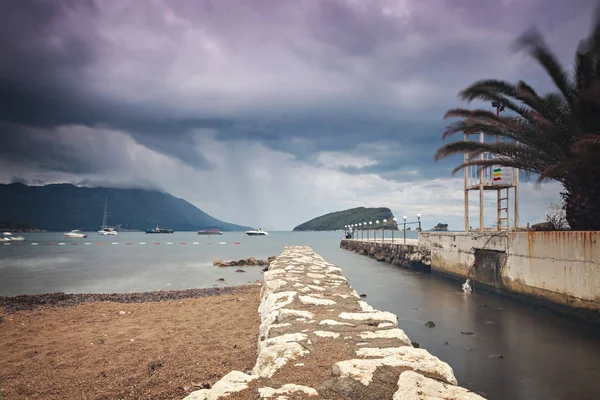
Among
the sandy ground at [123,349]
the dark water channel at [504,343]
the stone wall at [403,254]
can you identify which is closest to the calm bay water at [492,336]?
the dark water channel at [504,343]

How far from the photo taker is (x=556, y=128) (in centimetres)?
897

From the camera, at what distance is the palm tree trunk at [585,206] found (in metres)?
8.42

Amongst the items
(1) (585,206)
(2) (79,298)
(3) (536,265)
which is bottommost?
(2) (79,298)

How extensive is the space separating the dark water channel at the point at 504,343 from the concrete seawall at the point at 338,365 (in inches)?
82.2

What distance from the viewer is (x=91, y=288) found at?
50.4 ft

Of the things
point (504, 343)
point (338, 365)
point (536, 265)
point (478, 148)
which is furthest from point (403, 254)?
point (338, 365)

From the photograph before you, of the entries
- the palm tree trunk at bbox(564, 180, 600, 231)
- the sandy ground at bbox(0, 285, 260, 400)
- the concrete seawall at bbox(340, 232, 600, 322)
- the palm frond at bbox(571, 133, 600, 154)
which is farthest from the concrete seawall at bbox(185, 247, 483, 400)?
the palm tree trunk at bbox(564, 180, 600, 231)

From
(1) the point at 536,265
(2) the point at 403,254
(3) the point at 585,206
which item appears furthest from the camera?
(2) the point at 403,254

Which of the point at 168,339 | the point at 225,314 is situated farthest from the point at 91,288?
the point at 168,339

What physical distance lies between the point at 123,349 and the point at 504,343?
22.2 feet

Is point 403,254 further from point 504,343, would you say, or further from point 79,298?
point 79,298

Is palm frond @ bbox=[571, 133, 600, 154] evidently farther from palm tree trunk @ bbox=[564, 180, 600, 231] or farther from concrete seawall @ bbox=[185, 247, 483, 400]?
concrete seawall @ bbox=[185, 247, 483, 400]

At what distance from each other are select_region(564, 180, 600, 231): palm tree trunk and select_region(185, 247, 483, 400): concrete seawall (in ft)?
22.3

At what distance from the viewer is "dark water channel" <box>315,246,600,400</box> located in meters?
4.93
